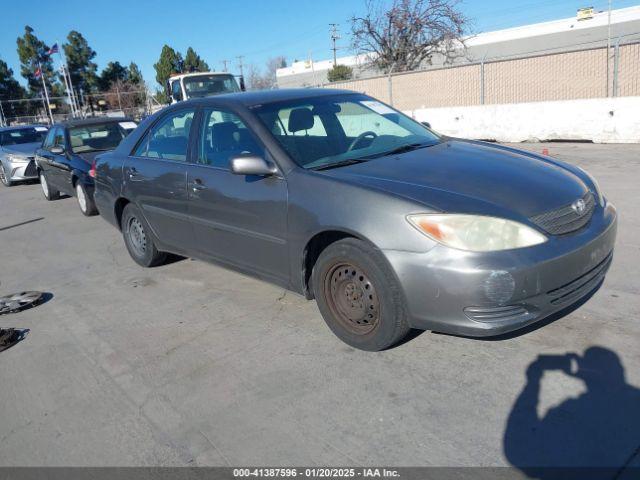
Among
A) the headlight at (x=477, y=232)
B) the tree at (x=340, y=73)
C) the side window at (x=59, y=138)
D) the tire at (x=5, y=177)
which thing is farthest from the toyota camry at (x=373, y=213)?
the tree at (x=340, y=73)

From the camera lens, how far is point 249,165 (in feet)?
11.7

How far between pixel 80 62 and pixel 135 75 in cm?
646

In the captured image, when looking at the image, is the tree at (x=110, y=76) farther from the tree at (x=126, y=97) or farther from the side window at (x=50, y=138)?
the side window at (x=50, y=138)

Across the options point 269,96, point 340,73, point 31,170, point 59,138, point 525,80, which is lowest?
point 31,170

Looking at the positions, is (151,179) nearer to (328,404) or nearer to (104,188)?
(104,188)

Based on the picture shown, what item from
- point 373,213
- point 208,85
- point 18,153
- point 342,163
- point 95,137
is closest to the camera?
point 373,213

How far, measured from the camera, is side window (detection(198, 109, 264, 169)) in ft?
13.0

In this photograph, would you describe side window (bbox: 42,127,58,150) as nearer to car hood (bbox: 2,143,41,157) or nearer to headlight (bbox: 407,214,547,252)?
car hood (bbox: 2,143,41,157)

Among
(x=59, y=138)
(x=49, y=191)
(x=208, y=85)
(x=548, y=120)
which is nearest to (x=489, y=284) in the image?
(x=59, y=138)

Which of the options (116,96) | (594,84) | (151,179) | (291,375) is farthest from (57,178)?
(116,96)

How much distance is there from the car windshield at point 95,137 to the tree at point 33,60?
57.7m

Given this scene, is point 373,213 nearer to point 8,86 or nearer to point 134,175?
point 134,175

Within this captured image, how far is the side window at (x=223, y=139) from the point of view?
3.95 metres

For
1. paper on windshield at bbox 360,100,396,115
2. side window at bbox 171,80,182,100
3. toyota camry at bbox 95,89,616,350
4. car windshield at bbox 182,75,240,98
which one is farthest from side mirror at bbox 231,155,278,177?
side window at bbox 171,80,182,100
